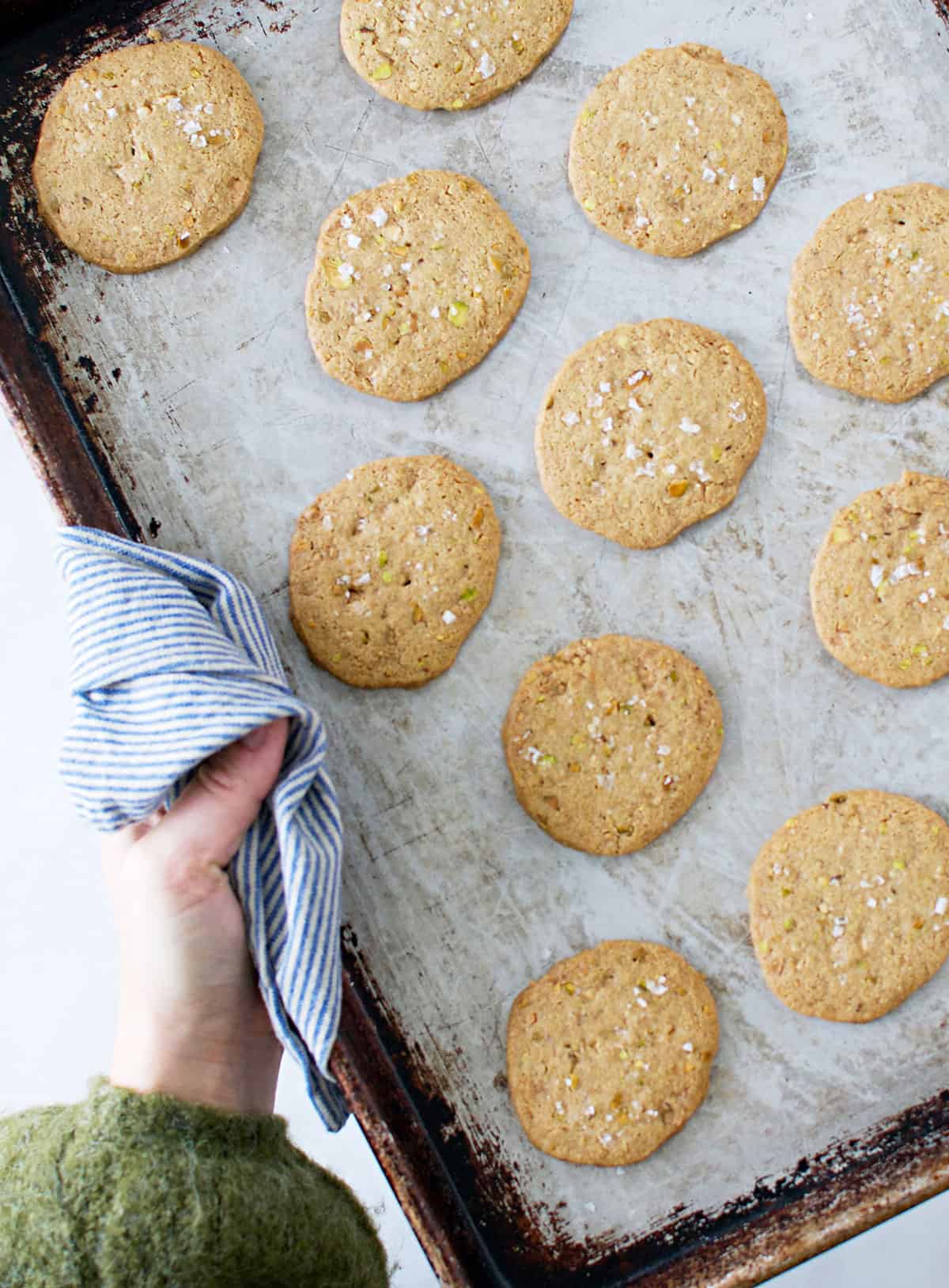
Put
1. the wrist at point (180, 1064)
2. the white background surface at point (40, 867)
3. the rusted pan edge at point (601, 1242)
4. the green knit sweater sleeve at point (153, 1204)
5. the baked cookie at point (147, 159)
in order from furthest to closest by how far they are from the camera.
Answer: the white background surface at point (40, 867)
the baked cookie at point (147, 159)
the rusted pan edge at point (601, 1242)
the wrist at point (180, 1064)
the green knit sweater sleeve at point (153, 1204)

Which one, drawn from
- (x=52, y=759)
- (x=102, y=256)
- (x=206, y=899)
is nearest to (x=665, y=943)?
(x=206, y=899)

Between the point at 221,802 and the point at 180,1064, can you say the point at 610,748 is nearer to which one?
the point at 221,802

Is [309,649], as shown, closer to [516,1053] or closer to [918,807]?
[516,1053]

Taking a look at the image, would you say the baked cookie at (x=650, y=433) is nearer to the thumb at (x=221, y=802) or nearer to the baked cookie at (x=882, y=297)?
the baked cookie at (x=882, y=297)

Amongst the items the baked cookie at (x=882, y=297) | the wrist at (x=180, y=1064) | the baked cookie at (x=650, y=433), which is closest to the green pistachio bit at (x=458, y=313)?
the baked cookie at (x=650, y=433)

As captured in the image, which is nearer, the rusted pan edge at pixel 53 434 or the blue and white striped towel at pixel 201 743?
the blue and white striped towel at pixel 201 743

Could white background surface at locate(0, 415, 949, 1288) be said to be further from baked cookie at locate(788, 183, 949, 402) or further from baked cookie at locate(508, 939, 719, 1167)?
baked cookie at locate(788, 183, 949, 402)
